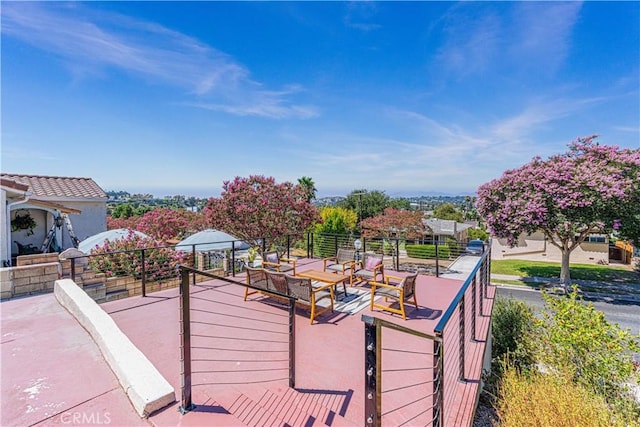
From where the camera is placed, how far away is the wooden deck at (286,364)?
8.13 feet

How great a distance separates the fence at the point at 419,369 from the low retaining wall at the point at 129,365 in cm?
173

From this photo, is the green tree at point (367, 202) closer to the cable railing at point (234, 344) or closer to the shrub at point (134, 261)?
the shrub at point (134, 261)

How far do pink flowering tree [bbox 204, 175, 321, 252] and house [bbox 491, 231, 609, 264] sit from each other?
56.5ft

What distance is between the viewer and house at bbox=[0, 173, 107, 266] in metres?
6.45

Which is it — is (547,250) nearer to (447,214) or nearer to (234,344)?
(447,214)

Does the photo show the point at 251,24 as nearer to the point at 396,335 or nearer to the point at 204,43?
the point at 204,43

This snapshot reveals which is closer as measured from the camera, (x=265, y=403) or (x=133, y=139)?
(x=265, y=403)

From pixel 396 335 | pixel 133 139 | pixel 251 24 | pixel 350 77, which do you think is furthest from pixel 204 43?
pixel 396 335

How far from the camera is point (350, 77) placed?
13.9 meters

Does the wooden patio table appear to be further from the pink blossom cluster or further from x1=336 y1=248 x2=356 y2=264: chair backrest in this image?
the pink blossom cluster

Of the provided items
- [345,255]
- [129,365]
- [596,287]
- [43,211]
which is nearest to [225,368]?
[129,365]

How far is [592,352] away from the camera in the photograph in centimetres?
380

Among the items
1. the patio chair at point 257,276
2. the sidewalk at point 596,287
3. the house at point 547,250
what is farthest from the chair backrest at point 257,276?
the house at point 547,250

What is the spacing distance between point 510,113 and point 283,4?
51.5 feet
